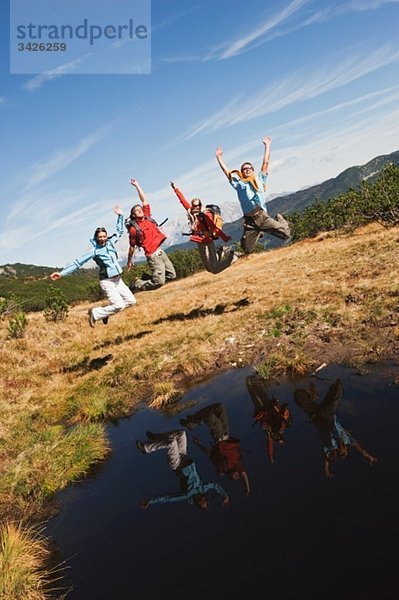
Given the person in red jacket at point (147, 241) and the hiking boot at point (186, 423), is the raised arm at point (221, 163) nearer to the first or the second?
the person in red jacket at point (147, 241)

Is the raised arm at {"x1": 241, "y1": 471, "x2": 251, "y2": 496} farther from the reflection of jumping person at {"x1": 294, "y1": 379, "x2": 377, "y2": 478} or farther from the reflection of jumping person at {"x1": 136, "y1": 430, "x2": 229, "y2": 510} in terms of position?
the reflection of jumping person at {"x1": 294, "y1": 379, "x2": 377, "y2": 478}

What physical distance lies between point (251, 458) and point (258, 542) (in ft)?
5.24

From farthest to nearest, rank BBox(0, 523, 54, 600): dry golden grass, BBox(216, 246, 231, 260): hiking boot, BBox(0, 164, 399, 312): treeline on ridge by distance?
BBox(0, 164, 399, 312): treeline on ridge
BBox(216, 246, 231, 260): hiking boot
BBox(0, 523, 54, 600): dry golden grass

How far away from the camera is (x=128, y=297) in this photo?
42.4ft

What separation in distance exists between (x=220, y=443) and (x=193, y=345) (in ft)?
17.6

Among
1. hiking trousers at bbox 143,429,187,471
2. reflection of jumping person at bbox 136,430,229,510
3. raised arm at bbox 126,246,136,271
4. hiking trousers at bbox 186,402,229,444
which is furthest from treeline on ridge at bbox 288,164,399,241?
reflection of jumping person at bbox 136,430,229,510

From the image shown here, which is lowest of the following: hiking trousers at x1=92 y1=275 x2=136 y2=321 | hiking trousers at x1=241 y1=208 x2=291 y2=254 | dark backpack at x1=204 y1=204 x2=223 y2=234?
hiking trousers at x1=92 y1=275 x2=136 y2=321

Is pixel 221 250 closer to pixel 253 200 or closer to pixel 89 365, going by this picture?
pixel 253 200

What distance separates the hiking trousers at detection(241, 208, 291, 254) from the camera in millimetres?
13180

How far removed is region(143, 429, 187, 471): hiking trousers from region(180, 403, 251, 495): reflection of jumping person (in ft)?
0.81

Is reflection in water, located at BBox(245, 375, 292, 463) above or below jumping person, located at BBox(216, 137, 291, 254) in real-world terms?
below

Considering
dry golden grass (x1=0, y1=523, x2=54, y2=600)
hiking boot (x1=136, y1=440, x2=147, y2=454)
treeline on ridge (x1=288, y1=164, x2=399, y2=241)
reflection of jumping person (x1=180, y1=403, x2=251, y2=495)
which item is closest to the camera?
dry golden grass (x1=0, y1=523, x2=54, y2=600)

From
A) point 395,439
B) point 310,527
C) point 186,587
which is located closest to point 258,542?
point 310,527

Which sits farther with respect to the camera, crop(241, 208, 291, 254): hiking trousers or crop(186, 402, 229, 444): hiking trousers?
crop(241, 208, 291, 254): hiking trousers
